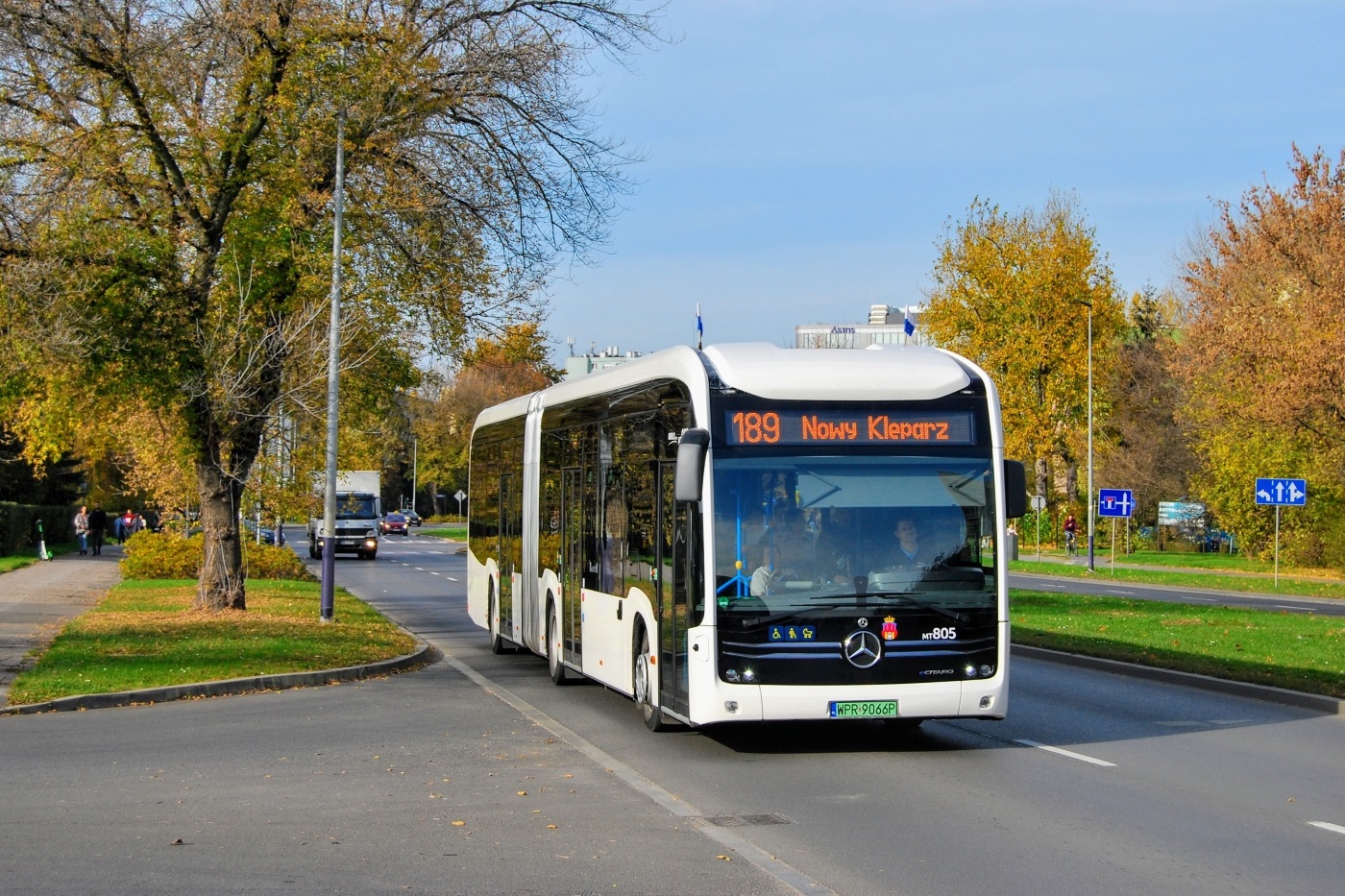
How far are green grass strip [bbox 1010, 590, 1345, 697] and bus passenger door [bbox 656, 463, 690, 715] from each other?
710 centimetres

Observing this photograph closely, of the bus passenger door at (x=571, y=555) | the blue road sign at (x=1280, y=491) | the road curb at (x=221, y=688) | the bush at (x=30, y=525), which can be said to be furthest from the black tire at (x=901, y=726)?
the bush at (x=30, y=525)

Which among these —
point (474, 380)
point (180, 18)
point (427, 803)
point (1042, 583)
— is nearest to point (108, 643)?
point (180, 18)

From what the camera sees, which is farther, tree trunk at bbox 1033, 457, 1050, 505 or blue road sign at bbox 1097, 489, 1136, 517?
tree trunk at bbox 1033, 457, 1050, 505

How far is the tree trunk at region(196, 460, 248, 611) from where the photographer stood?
24812mm

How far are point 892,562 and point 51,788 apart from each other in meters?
6.05

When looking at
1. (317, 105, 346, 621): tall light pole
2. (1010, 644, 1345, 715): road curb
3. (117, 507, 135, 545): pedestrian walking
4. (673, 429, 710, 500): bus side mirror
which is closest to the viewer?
(673, 429, 710, 500): bus side mirror

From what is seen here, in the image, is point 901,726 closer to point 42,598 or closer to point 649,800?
point 649,800

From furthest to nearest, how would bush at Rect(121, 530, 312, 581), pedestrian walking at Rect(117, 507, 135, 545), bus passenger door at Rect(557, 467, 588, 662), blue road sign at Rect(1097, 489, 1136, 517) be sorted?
pedestrian walking at Rect(117, 507, 135, 545) < blue road sign at Rect(1097, 489, 1136, 517) < bush at Rect(121, 530, 312, 581) < bus passenger door at Rect(557, 467, 588, 662)

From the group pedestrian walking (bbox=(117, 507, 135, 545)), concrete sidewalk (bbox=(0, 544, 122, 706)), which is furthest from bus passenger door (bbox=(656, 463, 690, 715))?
pedestrian walking (bbox=(117, 507, 135, 545))

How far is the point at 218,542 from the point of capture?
81.8ft

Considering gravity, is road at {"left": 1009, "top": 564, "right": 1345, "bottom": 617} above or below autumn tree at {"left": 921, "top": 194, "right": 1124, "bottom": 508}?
below

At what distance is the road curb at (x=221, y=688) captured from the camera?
14.5 m

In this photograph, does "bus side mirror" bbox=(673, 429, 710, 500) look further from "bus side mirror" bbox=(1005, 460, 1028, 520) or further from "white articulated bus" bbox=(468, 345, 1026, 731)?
"bus side mirror" bbox=(1005, 460, 1028, 520)

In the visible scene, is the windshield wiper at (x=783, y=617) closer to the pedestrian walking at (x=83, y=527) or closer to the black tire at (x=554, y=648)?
the black tire at (x=554, y=648)
